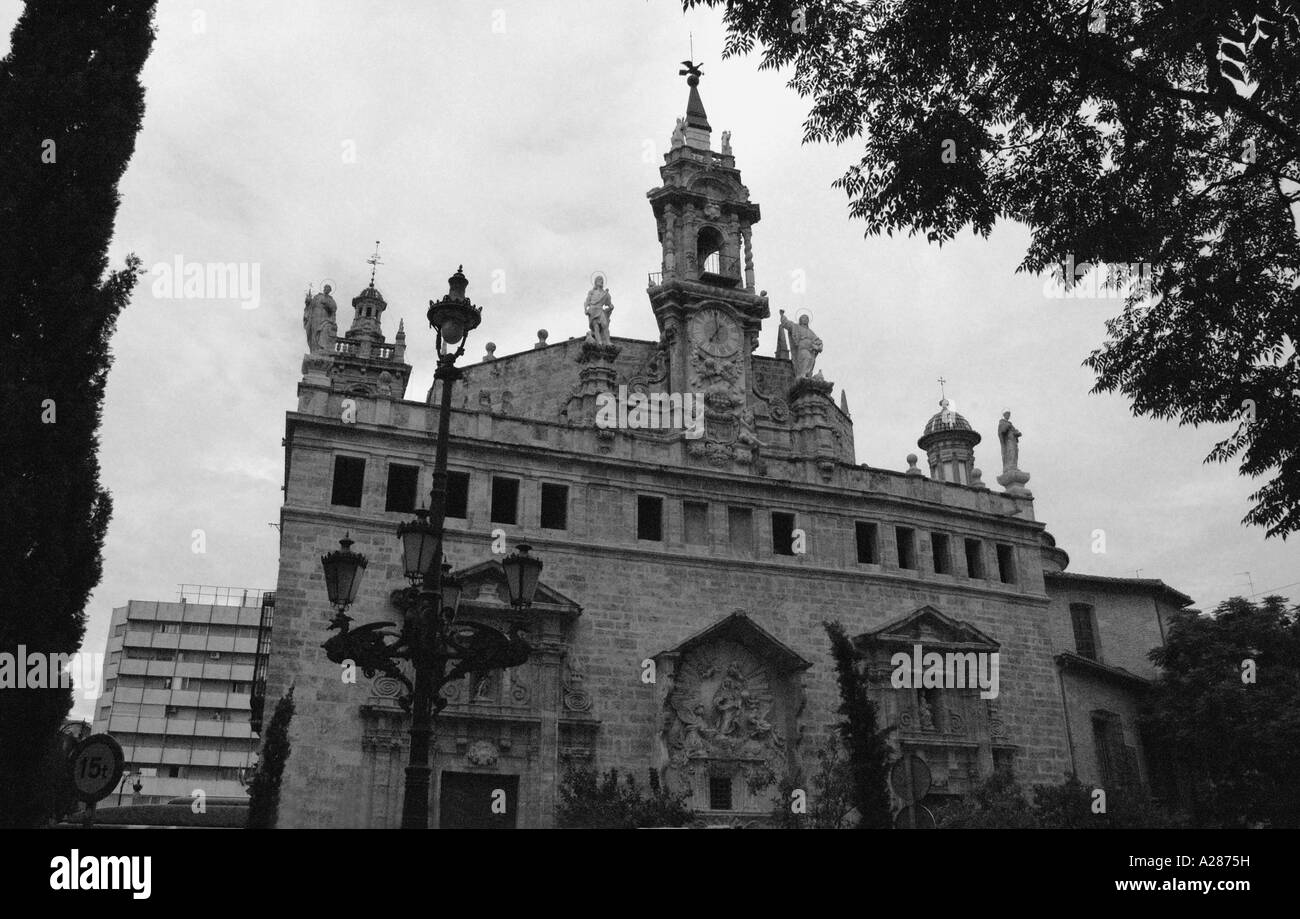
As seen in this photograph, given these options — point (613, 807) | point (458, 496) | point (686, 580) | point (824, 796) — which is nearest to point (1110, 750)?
point (824, 796)

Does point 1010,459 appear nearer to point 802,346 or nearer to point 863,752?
point 802,346

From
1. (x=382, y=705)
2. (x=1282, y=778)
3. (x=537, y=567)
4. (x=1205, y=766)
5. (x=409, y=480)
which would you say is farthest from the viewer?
(x=1205, y=766)

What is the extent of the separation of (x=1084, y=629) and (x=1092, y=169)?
26.8 m

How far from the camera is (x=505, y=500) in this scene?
87.9 feet

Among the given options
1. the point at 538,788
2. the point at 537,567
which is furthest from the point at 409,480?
the point at 537,567

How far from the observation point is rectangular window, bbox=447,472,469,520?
25.8 meters

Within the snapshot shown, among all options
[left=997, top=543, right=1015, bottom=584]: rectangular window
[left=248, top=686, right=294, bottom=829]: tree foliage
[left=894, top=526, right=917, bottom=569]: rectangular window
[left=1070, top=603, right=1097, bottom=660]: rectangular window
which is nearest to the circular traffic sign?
[left=248, top=686, right=294, bottom=829]: tree foliage

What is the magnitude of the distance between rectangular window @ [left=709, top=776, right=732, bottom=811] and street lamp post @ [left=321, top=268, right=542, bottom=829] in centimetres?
1533

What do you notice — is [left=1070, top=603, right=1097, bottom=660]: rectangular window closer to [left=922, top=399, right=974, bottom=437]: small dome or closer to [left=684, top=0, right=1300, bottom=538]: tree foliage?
[left=922, top=399, right=974, bottom=437]: small dome

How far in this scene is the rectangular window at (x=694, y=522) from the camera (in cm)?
2814
